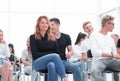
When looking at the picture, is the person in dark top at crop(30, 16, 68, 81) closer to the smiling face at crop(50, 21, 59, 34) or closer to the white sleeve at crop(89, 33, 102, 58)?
the smiling face at crop(50, 21, 59, 34)

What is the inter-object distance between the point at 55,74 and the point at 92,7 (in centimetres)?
610

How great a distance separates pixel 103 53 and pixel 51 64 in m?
0.72

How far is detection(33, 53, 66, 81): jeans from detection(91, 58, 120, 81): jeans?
0.49 metres

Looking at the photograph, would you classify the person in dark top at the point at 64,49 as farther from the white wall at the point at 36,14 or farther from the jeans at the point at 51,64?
the white wall at the point at 36,14

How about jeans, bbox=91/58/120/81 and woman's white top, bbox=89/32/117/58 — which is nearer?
jeans, bbox=91/58/120/81

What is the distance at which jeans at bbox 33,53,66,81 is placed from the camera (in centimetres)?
333

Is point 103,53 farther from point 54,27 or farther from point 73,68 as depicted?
point 54,27

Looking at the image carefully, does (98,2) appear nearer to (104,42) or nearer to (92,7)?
(92,7)

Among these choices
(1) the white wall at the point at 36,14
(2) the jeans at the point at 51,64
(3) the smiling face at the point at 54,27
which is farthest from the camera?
(1) the white wall at the point at 36,14

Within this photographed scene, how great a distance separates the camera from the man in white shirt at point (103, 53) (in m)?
3.64

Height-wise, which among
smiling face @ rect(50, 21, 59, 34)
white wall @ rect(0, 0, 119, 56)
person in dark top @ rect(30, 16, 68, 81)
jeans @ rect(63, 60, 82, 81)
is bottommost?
jeans @ rect(63, 60, 82, 81)

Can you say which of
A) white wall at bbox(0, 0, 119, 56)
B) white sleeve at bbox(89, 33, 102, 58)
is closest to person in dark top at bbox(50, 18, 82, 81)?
white sleeve at bbox(89, 33, 102, 58)

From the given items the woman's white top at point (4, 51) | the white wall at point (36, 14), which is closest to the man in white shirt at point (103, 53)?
the woman's white top at point (4, 51)

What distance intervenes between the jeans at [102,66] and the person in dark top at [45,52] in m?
0.47
